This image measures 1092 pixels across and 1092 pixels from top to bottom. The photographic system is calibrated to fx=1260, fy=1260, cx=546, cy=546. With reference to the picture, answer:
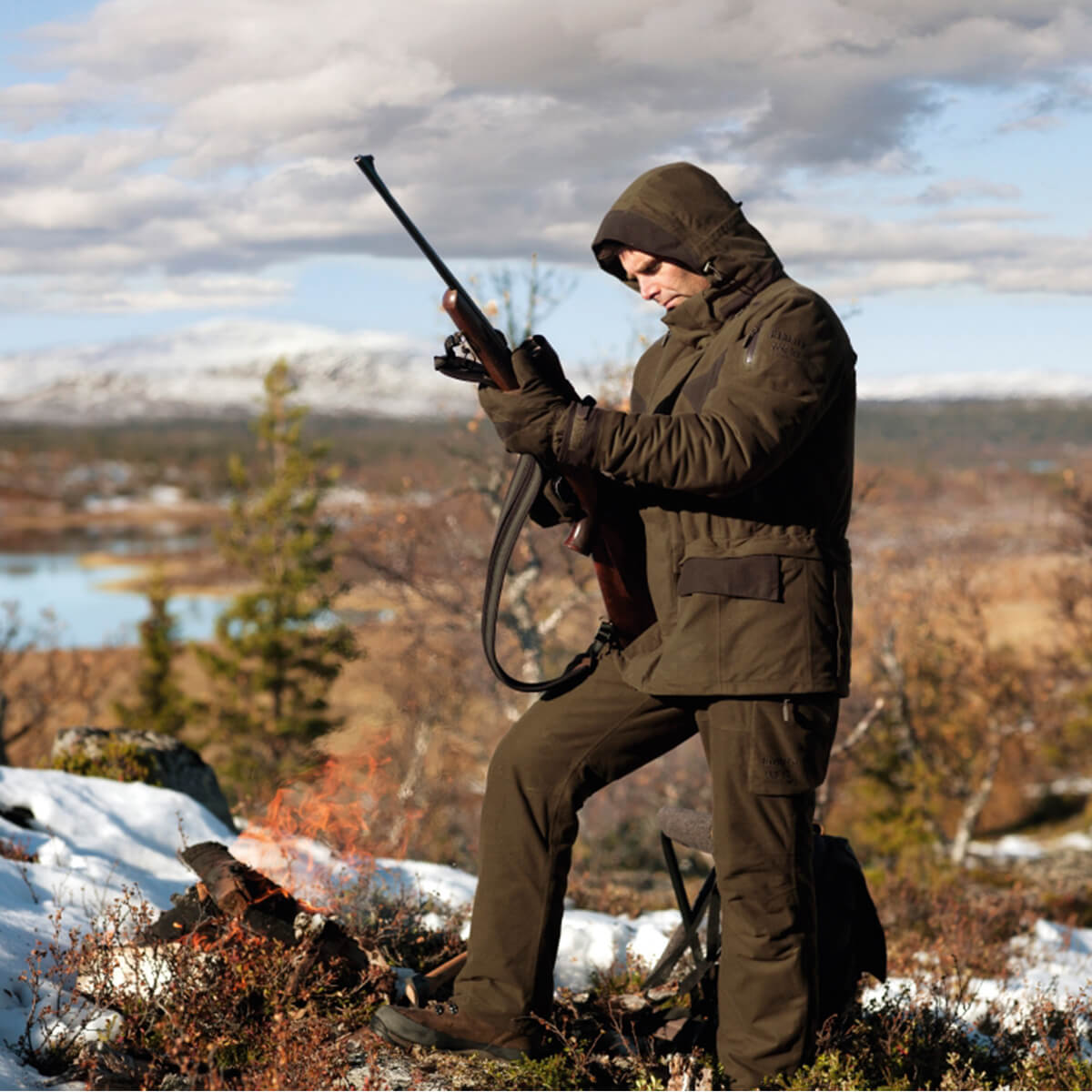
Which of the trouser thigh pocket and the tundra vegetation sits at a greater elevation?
the trouser thigh pocket

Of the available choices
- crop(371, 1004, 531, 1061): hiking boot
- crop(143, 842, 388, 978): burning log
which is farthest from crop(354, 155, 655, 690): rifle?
crop(143, 842, 388, 978): burning log

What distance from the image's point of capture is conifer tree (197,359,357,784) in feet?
104

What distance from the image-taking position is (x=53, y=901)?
5070 mm

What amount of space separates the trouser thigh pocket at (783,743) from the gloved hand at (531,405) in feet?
3.08

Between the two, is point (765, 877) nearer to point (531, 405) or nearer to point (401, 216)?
point (531, 405)

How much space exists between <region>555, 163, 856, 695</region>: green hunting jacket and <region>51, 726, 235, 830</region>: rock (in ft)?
17.1

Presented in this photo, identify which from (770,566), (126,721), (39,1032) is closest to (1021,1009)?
(770,566)

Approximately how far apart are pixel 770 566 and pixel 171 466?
14683cm

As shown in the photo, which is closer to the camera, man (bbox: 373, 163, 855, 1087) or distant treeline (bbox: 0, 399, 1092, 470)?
man (bbox: 373, 163, 855, 1087)

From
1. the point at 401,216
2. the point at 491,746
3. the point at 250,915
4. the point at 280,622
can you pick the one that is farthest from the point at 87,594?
the point at 401,216

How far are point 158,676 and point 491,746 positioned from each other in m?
17.4

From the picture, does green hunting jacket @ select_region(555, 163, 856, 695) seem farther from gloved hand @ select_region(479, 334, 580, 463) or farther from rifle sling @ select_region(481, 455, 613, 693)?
rifle sling @ select_region(481, 455, 613, 693)

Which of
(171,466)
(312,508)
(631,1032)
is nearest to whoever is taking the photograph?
(631,1032)

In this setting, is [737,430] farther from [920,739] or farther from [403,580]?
[920,739]
